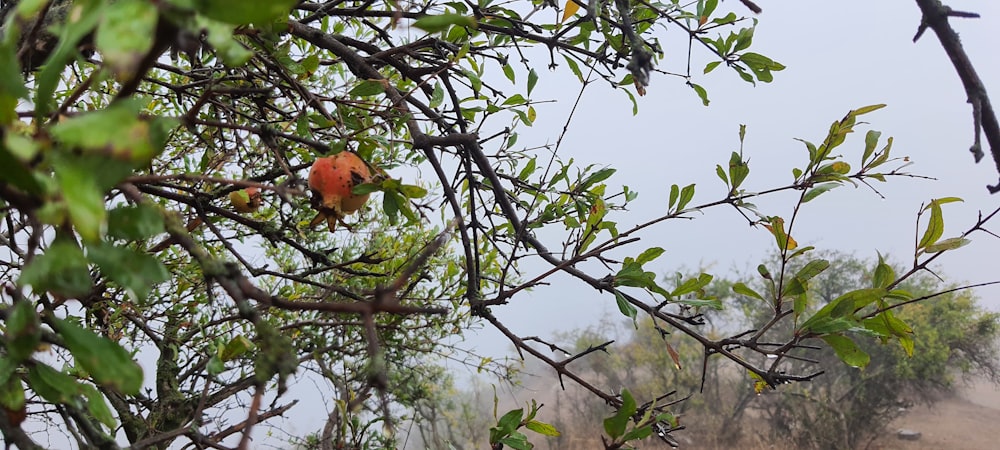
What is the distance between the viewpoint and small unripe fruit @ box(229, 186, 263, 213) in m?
0.69

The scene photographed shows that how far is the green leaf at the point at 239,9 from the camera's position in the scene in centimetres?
19

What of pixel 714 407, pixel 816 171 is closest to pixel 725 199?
pixel 816 171

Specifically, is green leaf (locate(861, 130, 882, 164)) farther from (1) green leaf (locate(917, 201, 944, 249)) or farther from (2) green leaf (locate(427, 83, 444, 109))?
(2) green leaf (locate(427, 83, 444, 109))

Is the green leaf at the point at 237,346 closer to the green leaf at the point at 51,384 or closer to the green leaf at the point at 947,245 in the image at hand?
the green leaf at the point at 51,384

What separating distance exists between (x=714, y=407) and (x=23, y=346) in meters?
8.19

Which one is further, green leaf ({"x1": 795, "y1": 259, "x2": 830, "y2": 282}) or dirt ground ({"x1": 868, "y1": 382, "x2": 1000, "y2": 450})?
dirt ground ({"x1": 868, "y1": 382, "x2": 1000, "y2": 450})

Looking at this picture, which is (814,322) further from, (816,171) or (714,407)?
(714,407)

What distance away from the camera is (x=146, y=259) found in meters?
0.26

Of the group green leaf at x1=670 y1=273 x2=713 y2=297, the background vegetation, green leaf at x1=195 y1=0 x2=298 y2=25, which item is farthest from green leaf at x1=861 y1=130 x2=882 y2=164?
green leaf at x1=195 y1=0 x2=298 y2=25

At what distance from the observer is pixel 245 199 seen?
695 mm

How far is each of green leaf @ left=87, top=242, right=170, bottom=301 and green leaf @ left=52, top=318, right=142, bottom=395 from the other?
0.04m

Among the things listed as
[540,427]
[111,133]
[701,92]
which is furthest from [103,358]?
[701,92]

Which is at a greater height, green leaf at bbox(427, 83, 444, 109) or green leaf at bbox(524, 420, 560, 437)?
green leaf at bbox(427, 83, 444, 109)

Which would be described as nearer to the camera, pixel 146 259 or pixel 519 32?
pixel 146 259
